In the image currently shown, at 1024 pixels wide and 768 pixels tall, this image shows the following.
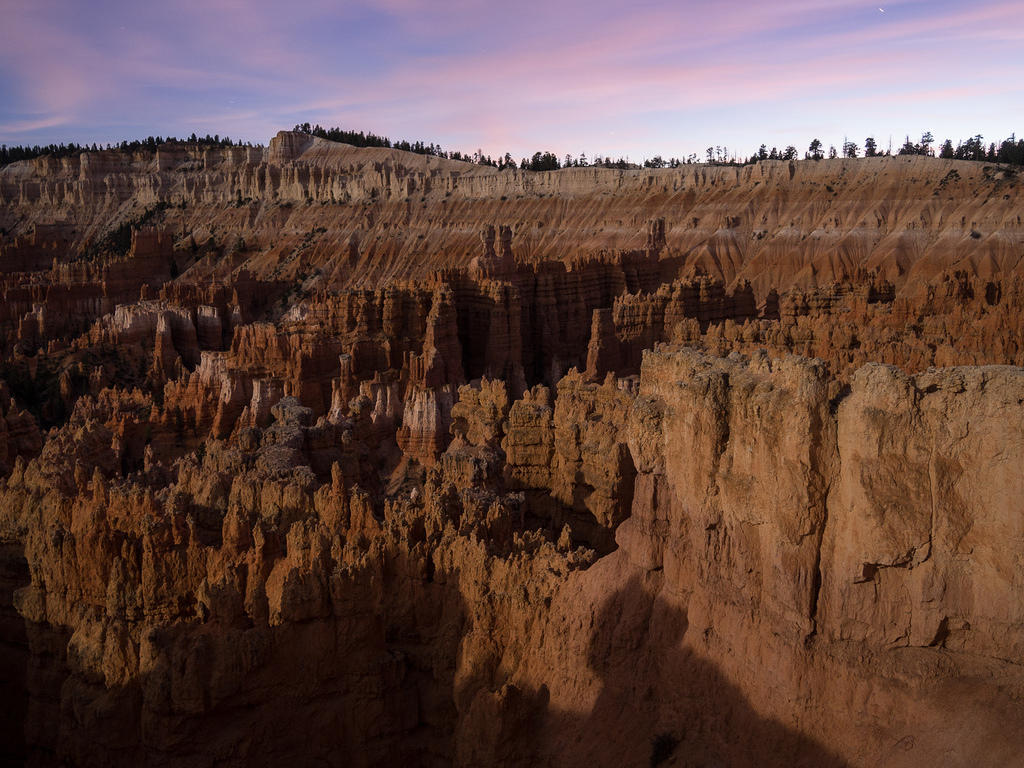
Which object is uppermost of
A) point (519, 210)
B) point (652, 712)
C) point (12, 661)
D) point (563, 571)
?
point (519, 210)

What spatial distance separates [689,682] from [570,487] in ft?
26.0

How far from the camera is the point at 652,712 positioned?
30.0 ft

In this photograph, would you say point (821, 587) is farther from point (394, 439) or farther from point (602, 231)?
point (602, 231)

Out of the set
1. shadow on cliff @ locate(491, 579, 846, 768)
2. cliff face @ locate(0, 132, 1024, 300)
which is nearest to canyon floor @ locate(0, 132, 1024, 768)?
shadow on cliff @ locate(491, 579, 846, 768)

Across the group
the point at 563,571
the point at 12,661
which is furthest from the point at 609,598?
the point at 12,661

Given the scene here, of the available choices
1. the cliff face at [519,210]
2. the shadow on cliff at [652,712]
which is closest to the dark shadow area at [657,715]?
the shadow on cliff at [652,712]

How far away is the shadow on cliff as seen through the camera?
8195mm

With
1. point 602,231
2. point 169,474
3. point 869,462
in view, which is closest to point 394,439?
point 169,474

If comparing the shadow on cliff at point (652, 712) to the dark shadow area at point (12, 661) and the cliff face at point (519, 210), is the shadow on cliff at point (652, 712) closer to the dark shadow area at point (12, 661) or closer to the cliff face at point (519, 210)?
the dark shadow area at point (12, 661)

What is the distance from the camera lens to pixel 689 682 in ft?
29.5

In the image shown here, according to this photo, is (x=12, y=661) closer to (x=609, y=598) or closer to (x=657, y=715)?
(x=609, y=598)

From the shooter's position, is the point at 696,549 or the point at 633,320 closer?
the point at 696,549

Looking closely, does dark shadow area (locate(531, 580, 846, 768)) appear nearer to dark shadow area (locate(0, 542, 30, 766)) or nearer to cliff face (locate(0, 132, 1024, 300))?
dark shadow area (locate(0, 542, 30, 766))

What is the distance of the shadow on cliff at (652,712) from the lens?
8.20 metres
